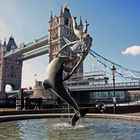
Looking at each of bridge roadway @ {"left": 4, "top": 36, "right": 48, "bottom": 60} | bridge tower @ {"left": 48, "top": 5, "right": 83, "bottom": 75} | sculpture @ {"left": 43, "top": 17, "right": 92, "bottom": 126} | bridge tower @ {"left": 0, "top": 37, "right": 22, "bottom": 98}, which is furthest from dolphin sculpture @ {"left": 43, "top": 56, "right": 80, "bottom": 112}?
bridge tower @ {"left": 0, "top": 37, "right": 22, "bottom": 98}

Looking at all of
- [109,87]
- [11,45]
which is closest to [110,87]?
[109,87]

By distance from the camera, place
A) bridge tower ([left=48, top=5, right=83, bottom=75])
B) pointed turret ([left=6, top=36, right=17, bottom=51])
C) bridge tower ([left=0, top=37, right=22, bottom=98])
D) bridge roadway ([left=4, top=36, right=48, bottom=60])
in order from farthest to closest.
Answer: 1. pointed turret ([left=6, top=36, right=17, bottom=51])
2. bridge tower ([left=0, top=37, right=22, bottom=98])
3. bridge roadway ([left=4, top=36, right=48, bottom=60])
4. bridge tower ([left=48, top=5, right=83, bottom=75])

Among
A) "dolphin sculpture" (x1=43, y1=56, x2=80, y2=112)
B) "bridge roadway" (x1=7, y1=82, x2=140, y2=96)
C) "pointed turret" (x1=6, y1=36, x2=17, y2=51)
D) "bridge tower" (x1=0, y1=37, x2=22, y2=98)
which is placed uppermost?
"pointed turret" (x1=6, y1=36, x2=17, y2=51)

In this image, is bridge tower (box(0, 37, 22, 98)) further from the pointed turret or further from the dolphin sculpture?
the dolphin sculpture

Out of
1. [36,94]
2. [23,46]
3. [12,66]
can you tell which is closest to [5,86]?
[12,66]

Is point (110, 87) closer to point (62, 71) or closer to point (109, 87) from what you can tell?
point (109, 87)

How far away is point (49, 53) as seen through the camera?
9375 centimetres

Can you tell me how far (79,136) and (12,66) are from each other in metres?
120

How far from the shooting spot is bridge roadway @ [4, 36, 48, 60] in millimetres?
101875

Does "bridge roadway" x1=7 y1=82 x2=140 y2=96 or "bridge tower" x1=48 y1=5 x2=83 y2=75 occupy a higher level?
"bridge tower" x1=48 y1=5 x2=83 y2=75

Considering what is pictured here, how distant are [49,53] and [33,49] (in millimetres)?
18306

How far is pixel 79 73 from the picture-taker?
85125 mm

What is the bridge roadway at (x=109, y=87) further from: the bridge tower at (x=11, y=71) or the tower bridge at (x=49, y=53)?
the bridge tower at (x=11, y=71)

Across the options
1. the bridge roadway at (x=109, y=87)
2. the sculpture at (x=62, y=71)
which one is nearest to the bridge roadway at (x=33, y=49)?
the bridge roadway at (x=109, y=87)
